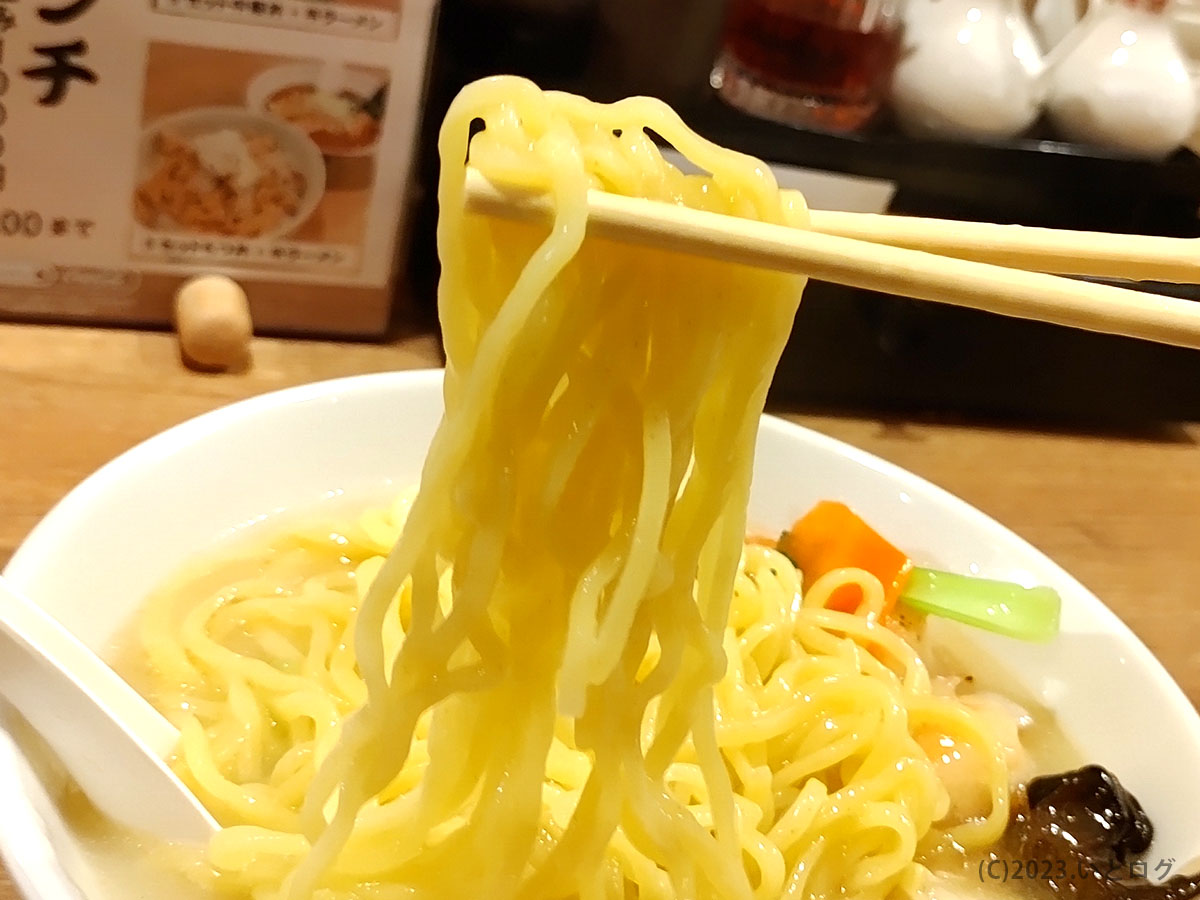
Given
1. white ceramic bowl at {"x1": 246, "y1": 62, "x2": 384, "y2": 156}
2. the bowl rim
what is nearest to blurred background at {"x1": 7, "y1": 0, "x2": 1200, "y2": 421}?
white ceramic bowl at {"x1": 246, "y1": 62, "x2": 384, "y2": 156}

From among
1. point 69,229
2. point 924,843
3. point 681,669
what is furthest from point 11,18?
point 924,843

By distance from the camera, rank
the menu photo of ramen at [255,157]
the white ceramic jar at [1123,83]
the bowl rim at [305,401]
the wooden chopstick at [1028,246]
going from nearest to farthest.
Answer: the wooden chopstick at [1028,246]
the bowl rim at [305,401]
the menu photo of ramen at [255,157]
the white ceramic jar at [1123,83]

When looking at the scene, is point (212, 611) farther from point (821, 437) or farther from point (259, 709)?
point (821, 437)

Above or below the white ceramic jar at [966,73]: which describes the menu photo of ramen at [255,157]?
below

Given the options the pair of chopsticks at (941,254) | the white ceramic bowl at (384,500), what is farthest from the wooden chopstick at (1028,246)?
the white ceramic bowl at (384,500)

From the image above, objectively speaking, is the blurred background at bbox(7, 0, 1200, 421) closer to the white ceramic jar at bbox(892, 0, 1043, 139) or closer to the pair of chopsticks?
the white ceramic jar at bbox(892, 0, 1043, 139)

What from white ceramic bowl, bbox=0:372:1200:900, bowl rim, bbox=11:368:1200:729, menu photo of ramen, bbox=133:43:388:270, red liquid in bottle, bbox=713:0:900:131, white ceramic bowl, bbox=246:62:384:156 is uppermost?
red liquid in bottle, bbox=713:0:900:131

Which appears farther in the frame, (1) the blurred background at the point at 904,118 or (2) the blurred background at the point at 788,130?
(1) the blurred background at the point at 904,118

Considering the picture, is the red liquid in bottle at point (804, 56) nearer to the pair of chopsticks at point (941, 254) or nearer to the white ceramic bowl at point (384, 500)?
the white ceramic bowl at point (384, 500)
